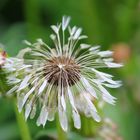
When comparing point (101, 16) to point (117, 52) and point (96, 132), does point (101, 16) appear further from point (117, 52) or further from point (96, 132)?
point (96, 132)

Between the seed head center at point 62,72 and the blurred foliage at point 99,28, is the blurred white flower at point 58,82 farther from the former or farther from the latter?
the blurred foliage at point 99,28

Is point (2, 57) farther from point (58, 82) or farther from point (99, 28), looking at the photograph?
point (99, 28)

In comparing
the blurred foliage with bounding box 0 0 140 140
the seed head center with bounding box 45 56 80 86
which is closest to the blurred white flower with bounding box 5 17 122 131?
the seed head center with bounding box 45 56 80 86

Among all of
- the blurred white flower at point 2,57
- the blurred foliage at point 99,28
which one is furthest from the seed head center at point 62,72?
the blurred foliage at point 99,28

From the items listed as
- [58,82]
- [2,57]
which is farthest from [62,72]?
[2,57]

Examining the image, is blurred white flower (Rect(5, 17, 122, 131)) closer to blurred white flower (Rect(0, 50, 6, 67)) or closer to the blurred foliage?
blurred white flower (Rect(0, 50, 6, 67))

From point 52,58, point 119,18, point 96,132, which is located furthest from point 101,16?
point 52,58
